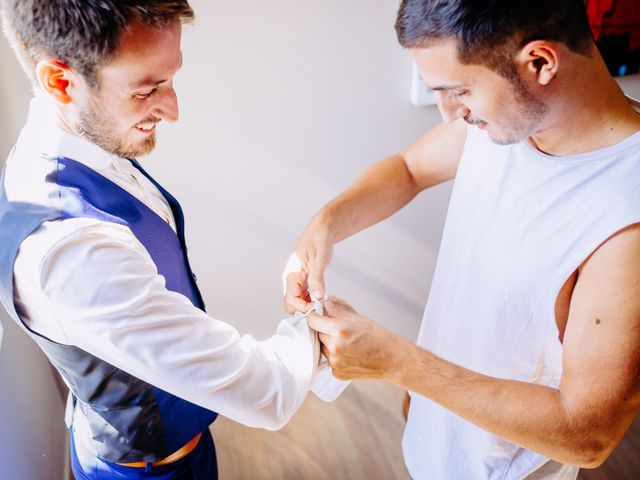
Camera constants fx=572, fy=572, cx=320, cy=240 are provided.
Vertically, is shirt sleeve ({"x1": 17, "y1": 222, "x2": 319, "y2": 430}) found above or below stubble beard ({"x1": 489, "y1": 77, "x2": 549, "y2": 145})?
below

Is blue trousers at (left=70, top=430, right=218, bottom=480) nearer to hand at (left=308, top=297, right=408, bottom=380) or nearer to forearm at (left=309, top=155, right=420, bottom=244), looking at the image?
hand at (left=308, top=297, right=408, bottom=380)

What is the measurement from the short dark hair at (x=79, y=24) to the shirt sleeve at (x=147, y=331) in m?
0.27

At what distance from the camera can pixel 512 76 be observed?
1043mm

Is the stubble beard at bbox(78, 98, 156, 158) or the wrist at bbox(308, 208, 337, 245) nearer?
the stubble beard at bbox(78, 98, 156, 158)

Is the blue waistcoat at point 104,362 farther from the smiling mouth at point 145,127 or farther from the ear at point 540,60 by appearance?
the ear at point 540,60

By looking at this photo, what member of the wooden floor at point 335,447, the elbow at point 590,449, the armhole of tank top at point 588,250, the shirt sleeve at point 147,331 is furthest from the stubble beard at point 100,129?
the wooden floor at point 335,447

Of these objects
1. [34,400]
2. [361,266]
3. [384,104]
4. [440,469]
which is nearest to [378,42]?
[384,104]

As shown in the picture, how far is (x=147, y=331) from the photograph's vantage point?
0.86 m

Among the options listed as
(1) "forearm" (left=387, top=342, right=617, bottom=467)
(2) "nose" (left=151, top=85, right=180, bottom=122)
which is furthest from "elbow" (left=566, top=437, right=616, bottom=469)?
(2) "nose" (left=151, top=85, right=180, bottom=122)

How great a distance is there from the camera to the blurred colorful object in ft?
6.54

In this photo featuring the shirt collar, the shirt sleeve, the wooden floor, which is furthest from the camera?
the wooden floor

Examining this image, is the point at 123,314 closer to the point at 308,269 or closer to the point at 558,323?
the point at 308,269

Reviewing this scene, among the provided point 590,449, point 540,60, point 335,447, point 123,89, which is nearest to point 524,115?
point 540,60

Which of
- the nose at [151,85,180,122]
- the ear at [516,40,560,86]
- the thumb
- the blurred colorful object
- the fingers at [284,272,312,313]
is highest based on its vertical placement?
the blurred colorful object
